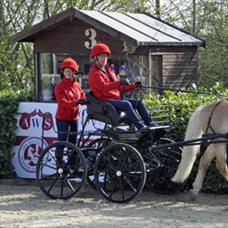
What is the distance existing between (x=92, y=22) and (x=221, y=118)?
5.35m

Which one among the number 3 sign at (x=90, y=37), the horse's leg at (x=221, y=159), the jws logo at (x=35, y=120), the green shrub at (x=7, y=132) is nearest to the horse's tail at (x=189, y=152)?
the horse's leg at (x=221, y=159)

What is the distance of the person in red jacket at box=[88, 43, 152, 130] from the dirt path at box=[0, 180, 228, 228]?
1.08 m

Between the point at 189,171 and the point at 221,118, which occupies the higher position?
the point at 221,118

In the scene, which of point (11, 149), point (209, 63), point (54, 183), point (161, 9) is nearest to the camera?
point (54, 183)

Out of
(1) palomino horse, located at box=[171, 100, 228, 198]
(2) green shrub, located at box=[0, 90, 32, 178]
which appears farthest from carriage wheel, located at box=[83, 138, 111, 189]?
(2) green shrub, located at box=[0, 90, 32, 178]

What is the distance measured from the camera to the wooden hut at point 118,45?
13820 millimetres

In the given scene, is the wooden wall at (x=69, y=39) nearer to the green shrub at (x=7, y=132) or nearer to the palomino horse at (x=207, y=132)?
the green shrub at (x=7, y=132)

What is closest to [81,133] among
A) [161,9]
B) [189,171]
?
[189,171]

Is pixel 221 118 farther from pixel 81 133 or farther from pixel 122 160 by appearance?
pixel 81 133

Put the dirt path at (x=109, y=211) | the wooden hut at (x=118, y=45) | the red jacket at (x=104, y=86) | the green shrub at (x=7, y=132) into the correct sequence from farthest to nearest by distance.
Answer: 1. the wooden hut at (x=118, y=45)
2. the green shrub at (x=7, y=132)
3. the red jacket at (x=104, y=86)
4. the dirt path at (x=109, y=211)

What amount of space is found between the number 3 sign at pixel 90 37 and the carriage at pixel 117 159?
4.59m

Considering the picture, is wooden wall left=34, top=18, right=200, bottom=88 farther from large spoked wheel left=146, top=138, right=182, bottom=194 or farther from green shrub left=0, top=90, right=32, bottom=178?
large spoked wheel left=146, top=138, right=182, bottom=194

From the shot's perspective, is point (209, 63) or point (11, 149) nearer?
point (11, 149)

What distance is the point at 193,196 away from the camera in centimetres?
935
